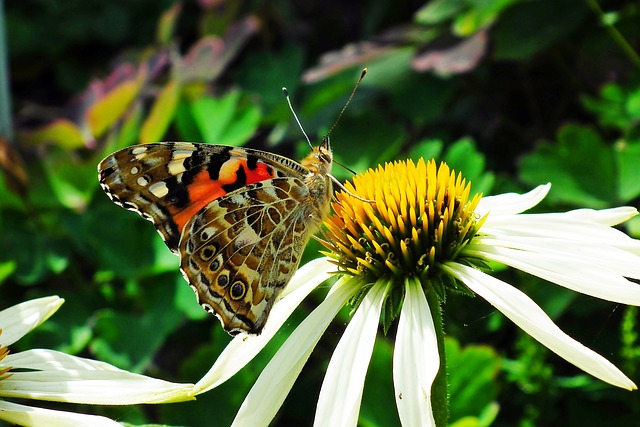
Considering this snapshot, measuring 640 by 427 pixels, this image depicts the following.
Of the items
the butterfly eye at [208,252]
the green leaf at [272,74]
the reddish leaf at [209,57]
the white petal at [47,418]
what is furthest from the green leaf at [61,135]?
the white petal at [47,418]

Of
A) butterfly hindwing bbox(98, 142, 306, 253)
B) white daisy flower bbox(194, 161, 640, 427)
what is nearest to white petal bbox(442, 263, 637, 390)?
white daisy flower bbox(194, 161, 640, 427)

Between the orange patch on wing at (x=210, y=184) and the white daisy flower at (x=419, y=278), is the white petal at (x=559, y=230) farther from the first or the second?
the orange patch on wing at (x=210, y=184)

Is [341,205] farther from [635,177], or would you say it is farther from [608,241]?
[635,177]

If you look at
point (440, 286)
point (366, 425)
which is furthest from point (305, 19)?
point (440, 286)

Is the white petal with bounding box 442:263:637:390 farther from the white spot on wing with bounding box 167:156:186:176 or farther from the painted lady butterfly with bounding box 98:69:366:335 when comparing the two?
the white spot on wing with bounding box 167:156:186:176

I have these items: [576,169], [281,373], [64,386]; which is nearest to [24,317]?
[64,386]

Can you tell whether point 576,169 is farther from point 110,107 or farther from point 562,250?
point 110,107
